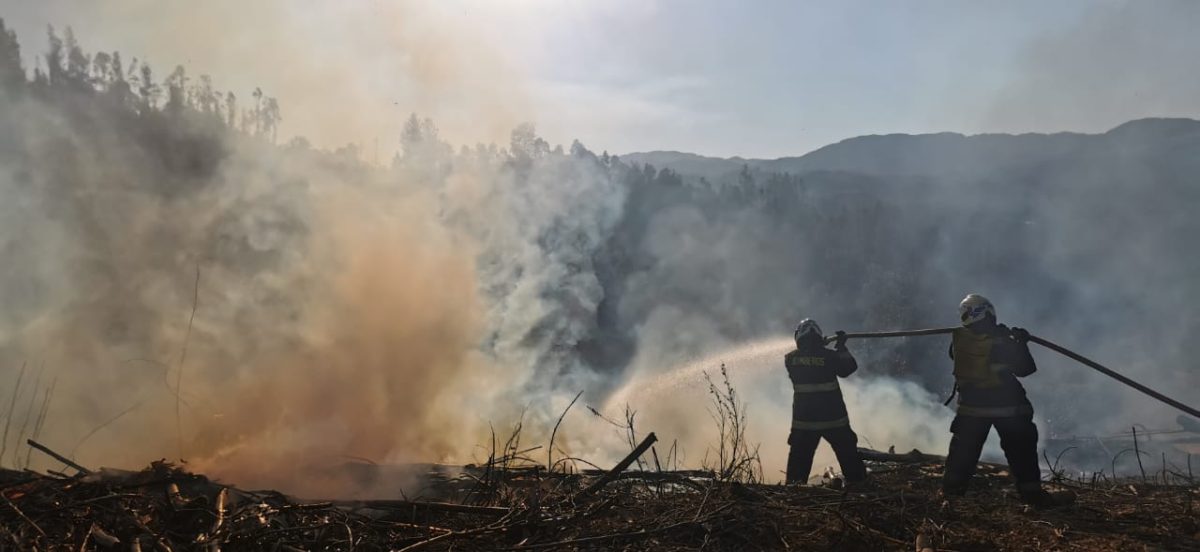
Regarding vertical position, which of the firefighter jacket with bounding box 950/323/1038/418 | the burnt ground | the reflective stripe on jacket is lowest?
the burnt ground

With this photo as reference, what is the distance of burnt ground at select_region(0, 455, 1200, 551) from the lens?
3.53 meters

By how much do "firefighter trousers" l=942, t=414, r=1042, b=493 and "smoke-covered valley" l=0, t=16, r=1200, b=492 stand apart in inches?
153

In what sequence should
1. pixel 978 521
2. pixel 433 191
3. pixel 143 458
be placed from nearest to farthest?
pixel 978 521, pixel 143 458, pixel 433 191

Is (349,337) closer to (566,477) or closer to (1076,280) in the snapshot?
(566,477)

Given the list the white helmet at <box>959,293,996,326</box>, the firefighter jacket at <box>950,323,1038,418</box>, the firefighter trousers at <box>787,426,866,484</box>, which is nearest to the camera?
the firefighter jacket at <box>950,323,1038,418</box>

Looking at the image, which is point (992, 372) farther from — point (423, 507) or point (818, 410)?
point (423, 507)

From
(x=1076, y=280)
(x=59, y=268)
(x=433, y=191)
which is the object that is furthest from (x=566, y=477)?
(x=1076, y=280)

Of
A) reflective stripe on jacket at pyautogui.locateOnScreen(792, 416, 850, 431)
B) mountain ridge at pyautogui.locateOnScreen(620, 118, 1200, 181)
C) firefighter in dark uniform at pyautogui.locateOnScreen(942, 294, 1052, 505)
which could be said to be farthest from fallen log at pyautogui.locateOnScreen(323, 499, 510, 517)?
mountain ridge at pyautogui.locateOnScreen(620, 118, 1200, 181)

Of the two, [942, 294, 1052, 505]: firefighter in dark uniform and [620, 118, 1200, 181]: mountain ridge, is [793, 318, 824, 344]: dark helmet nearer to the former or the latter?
[942, 294, 1052, 505]: firefighter in dark uniform

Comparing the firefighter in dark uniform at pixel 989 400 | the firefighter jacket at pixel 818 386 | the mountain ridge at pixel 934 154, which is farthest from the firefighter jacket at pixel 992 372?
the mountain ridge at pixel 934 154

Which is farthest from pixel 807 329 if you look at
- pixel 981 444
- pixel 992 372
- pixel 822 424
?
pixel 981 444

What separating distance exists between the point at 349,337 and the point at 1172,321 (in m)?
39.2

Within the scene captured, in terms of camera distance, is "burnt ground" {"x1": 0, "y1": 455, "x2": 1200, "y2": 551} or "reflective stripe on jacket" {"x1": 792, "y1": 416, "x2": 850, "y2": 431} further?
"reflective stripe on jacket" {"x1": 792, "y1": 416, "x2": 850, "y2": 431}

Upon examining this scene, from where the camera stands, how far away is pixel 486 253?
50.7ft
